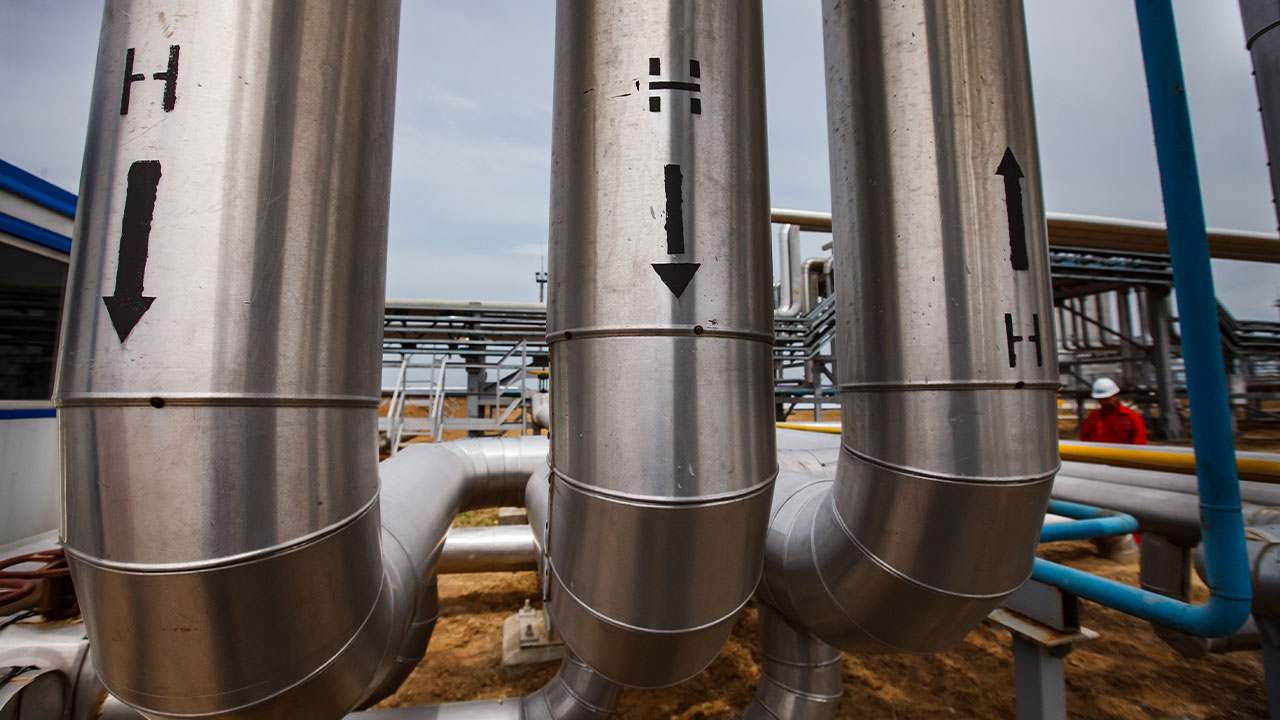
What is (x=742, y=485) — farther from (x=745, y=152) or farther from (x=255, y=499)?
(x=255, y=499)

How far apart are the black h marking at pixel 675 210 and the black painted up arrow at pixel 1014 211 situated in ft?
2.69

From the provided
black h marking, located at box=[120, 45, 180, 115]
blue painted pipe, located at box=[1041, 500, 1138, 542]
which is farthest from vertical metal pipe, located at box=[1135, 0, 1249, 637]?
black h marking, located at box=[120, 45, 180, 115]

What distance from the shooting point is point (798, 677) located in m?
2.04

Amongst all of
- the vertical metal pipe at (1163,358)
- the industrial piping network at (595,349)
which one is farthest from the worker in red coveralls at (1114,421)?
the vertical metal pipe at (1163,358)

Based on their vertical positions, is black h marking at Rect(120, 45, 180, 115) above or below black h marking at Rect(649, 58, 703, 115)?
below

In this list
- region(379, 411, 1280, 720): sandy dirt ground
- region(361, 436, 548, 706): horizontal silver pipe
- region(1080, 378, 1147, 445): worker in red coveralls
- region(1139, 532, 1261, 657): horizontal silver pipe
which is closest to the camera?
region(361, 436, 548, 706): horizontal silver pipe

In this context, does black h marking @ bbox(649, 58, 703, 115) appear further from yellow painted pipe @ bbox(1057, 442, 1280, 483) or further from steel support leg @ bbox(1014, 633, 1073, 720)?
yellow painted pipe @ bbox(1057, 442, 1280, 483)

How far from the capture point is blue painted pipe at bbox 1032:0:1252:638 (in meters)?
1.36

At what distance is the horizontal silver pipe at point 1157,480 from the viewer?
2.13 m

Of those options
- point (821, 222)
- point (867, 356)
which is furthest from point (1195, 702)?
point (821, 222)

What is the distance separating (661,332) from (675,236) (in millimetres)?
201

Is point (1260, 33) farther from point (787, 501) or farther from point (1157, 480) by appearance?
point (787, 501)

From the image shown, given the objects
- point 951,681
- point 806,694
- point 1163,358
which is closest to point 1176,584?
point 951,681

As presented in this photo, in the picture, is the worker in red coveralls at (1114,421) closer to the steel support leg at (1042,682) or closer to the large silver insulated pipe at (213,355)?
the steel support leg at (1042,682)
